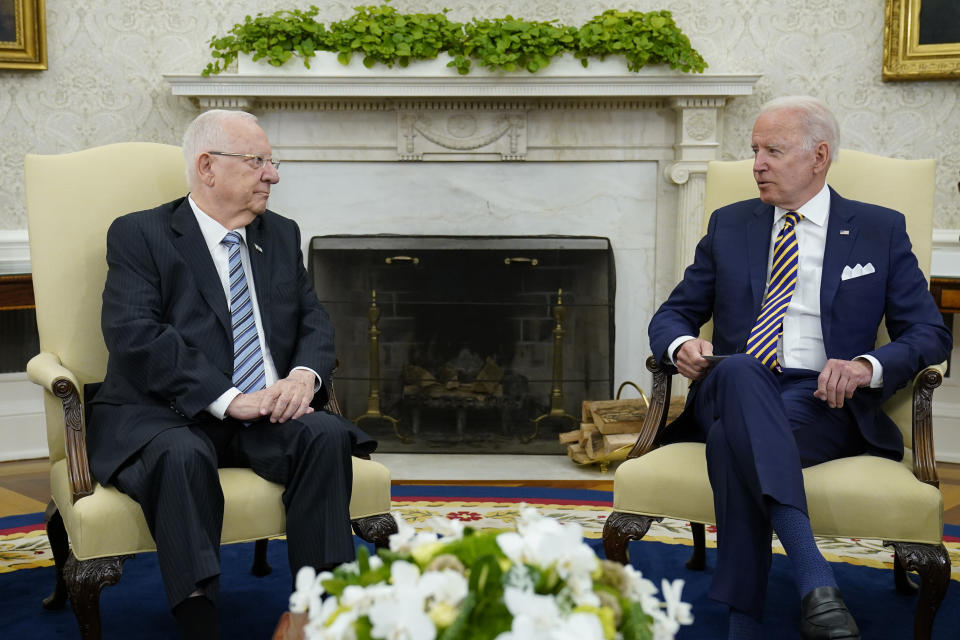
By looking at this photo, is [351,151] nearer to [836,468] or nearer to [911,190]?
[911,190]

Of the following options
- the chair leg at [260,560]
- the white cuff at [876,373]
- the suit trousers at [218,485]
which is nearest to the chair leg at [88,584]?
the suit trousers at [218,485]

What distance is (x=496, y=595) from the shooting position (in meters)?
1.00

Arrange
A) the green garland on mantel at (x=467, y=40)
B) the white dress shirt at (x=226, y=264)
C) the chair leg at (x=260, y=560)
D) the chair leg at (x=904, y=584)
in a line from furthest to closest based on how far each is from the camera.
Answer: the green garland on mantel at (x=467, y=40), the chair leg at (x=260, y=560), the chair leg at (x=904, y=584), the white dress shirt at (x=226, y=264)

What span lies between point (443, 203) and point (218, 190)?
222 cm

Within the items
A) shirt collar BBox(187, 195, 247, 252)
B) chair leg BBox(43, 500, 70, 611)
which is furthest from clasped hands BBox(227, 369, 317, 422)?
chair leg BBox(43, 500, 70, 611)

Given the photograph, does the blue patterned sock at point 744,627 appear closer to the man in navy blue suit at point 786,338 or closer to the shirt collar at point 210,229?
the man in navy blue suit at point 786,338

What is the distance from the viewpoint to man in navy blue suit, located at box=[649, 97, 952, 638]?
202cm

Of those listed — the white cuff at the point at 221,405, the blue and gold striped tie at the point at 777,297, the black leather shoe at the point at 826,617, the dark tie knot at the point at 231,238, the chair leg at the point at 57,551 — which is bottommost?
the chair leg at the point at 57,551

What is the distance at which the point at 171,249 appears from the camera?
2.31 metres

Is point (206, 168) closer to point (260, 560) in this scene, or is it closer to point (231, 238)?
point (231, 238)

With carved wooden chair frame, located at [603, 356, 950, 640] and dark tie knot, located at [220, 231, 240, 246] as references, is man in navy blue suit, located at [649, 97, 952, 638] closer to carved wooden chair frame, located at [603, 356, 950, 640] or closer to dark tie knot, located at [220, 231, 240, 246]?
carved wooden chair frame, located at [603, 356, 950, 640]

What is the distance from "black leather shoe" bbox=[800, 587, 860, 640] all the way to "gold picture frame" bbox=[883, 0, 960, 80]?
10.6ft

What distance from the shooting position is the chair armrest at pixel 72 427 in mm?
2051

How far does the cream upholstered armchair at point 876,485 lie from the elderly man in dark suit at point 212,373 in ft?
2.14
